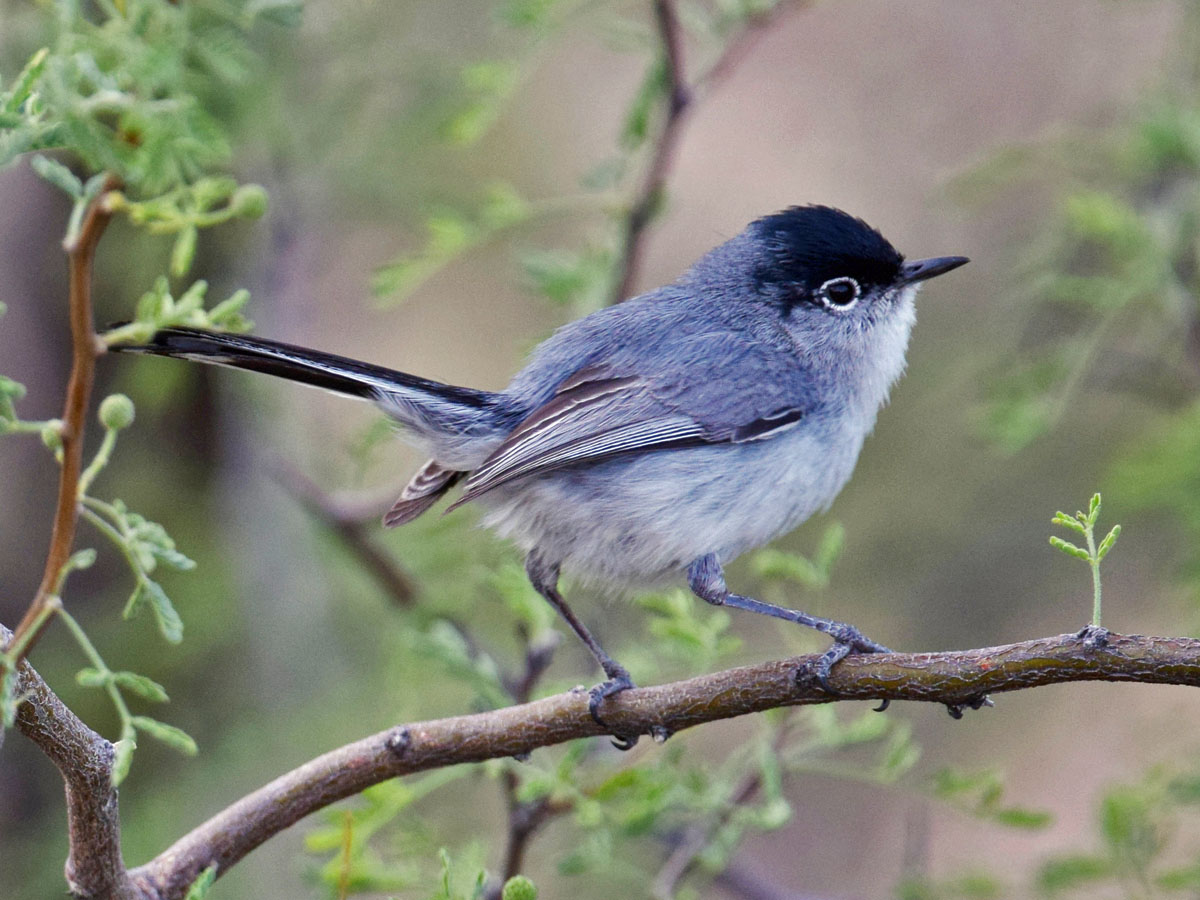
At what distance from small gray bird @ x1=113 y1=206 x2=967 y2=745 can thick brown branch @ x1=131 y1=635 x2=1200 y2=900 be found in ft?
1.54

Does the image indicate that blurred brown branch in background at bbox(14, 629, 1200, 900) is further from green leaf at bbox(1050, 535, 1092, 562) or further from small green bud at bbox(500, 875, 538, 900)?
small green bud at bbox(500, 875, 538, 900)

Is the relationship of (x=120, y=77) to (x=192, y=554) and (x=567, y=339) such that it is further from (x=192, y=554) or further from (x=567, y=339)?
(x=192, y=554)

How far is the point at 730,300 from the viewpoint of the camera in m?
3.34

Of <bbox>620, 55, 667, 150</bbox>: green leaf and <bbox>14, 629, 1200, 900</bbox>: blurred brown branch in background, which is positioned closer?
<bbox>14, 629, 1200, 900</bbox>: blurred brown branch in background

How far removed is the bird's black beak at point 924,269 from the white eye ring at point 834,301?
11cm

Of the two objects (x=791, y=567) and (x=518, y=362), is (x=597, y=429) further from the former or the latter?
(x=518, y=362)

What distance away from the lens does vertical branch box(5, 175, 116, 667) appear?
129 centimetres

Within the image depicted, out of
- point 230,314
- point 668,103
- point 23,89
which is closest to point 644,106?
point 668,103

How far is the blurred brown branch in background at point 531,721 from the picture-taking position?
5.25 ft

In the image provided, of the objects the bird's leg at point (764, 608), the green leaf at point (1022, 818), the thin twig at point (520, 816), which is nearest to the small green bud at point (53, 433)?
the bird's leg at point (764, 608)

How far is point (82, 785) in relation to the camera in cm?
167

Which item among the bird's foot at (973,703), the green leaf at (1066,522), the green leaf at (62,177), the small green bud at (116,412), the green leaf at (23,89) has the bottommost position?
the small green bud at (116,412)

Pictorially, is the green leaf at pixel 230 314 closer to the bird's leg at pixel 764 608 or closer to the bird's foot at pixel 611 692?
the bird's foot at pixel 611 692

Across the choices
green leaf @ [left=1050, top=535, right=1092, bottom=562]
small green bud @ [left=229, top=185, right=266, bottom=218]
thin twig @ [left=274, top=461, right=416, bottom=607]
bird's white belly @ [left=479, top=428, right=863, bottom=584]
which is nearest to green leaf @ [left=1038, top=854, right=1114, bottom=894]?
bird's white belly @ [left=479, top=428, right=863, bottom=584]
